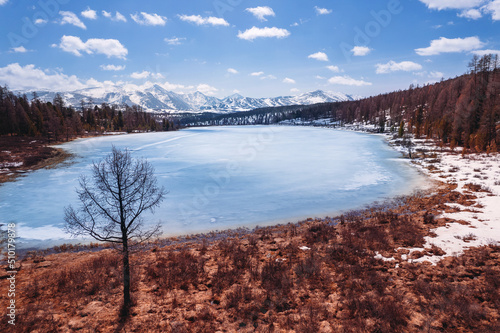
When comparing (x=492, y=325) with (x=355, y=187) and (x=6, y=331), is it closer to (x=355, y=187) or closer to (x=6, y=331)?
(x=6, y=331)

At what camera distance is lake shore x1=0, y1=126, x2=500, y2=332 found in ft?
30.8

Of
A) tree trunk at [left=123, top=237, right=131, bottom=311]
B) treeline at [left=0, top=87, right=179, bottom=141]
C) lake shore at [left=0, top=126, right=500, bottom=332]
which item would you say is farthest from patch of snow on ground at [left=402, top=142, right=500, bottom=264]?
treeline at [left=0, top=87, right=179, bottom=141]

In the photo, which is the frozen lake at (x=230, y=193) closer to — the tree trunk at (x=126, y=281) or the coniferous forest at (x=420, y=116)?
the tree trunk at (x=126, y=281)

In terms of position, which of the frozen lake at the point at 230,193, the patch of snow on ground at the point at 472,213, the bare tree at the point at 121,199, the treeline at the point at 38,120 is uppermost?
the treeline at the point at 38,120

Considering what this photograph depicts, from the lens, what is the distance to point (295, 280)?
12.5 m

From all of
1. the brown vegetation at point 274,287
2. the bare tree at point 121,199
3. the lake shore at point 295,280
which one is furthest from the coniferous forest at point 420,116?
the bare tree at point 121,199

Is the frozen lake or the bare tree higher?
the bare tree

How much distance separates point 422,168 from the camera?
140 feet

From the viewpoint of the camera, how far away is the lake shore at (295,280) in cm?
940

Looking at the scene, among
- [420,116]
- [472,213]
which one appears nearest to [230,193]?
[472,213]

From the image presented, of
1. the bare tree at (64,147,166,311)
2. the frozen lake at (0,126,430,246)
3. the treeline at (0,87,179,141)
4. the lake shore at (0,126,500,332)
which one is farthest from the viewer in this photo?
the treeline at (0,87,179,141)

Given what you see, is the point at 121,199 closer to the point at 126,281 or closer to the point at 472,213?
the point at 126,281

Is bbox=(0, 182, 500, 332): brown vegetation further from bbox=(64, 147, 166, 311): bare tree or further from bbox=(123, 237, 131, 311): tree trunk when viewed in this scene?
bbox=(64, 147, 166, 311): bare tree

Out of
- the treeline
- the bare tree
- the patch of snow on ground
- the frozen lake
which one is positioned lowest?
the frozen lake
